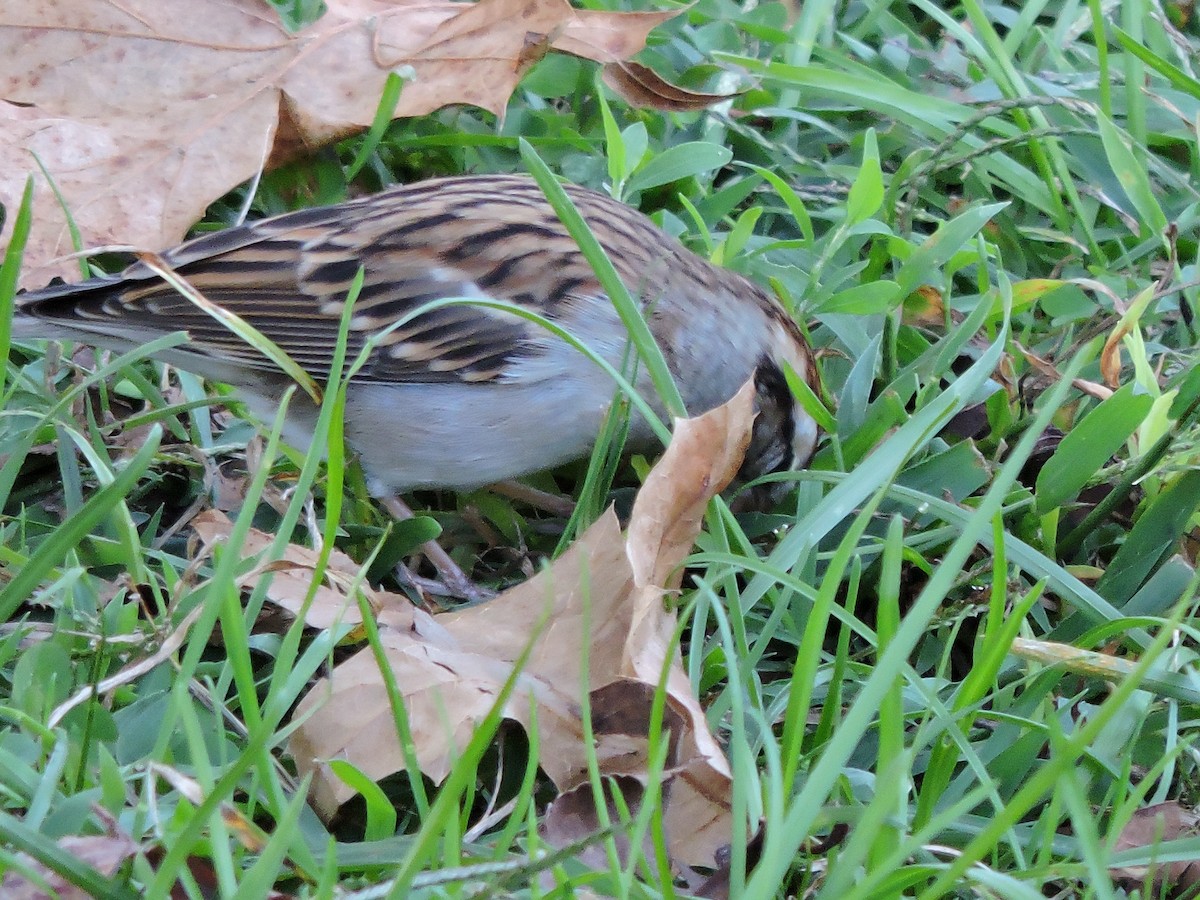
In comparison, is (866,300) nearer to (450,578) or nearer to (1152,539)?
(1152,539)

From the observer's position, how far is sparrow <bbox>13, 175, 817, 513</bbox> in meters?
2.53

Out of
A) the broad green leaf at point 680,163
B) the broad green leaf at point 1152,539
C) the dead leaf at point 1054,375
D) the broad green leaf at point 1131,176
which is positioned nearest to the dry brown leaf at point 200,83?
the broad green leaf at point 680,163

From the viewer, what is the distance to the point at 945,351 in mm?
2430

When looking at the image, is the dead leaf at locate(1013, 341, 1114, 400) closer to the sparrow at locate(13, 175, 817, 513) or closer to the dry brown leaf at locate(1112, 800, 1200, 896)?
the sparrow at locate(13, 175, 817, 513)

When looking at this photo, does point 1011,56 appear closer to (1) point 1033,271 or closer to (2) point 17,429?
(1) point 1033,271

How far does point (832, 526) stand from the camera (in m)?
2.03

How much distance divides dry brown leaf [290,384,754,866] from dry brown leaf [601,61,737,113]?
1399 mm

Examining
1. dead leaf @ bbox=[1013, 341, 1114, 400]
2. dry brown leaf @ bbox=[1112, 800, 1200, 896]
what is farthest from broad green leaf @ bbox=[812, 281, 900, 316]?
dry brown leaf @ bbox=[1112, 800, 1200, 896]

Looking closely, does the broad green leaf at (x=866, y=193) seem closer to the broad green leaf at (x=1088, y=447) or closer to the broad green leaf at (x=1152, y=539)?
the broad green leaf at (x=1088, y=447)

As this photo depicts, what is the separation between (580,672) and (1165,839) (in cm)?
87

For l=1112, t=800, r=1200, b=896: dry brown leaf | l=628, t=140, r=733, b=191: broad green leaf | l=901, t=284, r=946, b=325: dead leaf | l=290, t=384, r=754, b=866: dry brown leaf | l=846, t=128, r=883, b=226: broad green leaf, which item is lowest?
l=1112, t=800, r=1200, b=896: dry brown leaf

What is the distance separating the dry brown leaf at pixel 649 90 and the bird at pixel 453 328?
2.05 feet

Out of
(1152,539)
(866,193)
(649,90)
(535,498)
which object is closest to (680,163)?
(649,90)

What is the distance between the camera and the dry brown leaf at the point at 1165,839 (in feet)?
5.55
